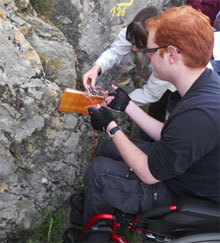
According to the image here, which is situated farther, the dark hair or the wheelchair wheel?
the dark hair

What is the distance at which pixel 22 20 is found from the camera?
2383 mm

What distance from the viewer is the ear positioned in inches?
69.9

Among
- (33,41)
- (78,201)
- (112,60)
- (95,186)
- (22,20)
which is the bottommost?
(78,201)

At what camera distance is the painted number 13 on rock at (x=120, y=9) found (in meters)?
3.20

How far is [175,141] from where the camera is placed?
63.8 inches

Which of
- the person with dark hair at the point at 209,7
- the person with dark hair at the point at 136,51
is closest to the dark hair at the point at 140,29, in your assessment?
the person with dark hair at the point at 136,51

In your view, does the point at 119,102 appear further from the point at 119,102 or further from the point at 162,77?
the point at 162,77

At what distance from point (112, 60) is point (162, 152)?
147 cm

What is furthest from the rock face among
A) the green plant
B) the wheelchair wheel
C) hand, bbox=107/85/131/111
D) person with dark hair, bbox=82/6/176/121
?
the wheelchair wheel

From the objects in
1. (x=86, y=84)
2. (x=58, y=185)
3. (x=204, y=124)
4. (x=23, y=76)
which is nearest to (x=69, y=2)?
(x=86, y=84)

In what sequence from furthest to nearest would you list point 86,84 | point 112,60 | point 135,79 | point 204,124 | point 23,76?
point 135,79
point 112,60
point 86,84
point 23,76
point 204,124

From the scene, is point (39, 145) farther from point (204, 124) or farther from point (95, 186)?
point (204, 124)

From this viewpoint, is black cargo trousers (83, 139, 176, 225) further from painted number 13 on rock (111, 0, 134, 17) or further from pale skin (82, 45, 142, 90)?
painted number 13 on rock (111, 0, 134, 17)

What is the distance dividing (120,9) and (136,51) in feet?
2.51
